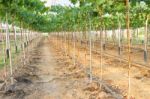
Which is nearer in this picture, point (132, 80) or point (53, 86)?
point (53, 86)

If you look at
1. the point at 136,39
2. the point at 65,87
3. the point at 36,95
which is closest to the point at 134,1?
the point at 65,87

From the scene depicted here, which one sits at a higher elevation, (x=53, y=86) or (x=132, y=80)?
(x=132, y=80)

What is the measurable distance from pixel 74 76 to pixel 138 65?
484 cm

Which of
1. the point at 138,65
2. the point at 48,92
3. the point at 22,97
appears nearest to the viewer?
the point at 22,97

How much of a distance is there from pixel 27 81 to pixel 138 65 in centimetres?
730

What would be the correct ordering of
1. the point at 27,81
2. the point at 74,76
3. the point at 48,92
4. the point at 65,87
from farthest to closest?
the point at 74,76
the point at 27,81
the point at 65,87
the point at 48,92

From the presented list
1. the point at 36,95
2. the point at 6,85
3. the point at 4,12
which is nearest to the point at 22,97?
the point at 36,95

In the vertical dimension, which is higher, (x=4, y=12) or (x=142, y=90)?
(x=4, y=12)

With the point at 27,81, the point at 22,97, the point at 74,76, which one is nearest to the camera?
the point at 22,97

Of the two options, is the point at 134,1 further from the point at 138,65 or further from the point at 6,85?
the point at 6,85

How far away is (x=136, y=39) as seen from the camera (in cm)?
5225

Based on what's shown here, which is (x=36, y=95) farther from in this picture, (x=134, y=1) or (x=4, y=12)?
(x=134, y=1)

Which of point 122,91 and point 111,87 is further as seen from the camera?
point 111,87

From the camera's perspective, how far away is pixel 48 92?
13664 millimetres
